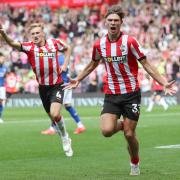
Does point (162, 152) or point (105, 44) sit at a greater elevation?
point (105, 44)

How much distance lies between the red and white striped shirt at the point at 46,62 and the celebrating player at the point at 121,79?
10.9 ft

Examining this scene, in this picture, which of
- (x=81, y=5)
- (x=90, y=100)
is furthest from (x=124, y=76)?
(x=81, y=5)

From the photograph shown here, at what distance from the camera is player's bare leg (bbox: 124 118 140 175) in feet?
36.7

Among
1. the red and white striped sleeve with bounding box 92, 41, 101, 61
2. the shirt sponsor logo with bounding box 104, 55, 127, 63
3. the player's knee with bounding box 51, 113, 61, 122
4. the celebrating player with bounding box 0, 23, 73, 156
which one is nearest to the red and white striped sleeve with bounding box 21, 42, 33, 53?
the celebrating player with bounding box 0, 23, 73, 156

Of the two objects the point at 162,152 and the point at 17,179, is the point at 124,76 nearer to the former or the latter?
the point at 17,179

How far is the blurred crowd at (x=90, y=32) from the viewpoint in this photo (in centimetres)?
3528

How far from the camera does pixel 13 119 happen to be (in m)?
25.9

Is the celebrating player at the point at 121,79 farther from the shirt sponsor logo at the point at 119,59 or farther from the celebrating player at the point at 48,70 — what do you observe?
the celebrating player at the point at 48,70

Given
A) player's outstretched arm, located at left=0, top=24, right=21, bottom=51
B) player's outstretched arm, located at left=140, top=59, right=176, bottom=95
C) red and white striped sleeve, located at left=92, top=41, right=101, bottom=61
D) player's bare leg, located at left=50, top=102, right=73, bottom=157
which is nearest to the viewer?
player's outstretched arm, located at left=140, top=59, right=176, bottom=95

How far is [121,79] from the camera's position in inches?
448

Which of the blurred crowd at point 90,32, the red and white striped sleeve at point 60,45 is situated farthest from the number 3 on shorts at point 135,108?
the blurred crowd at point 90,32

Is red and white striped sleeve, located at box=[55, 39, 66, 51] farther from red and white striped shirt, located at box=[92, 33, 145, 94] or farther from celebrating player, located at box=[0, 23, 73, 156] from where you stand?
red and white striped shirt, located at box=[92, 33, 145, 94]

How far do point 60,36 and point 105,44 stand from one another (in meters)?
28.3

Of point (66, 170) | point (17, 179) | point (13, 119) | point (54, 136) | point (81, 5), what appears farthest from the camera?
point (81, 5)
